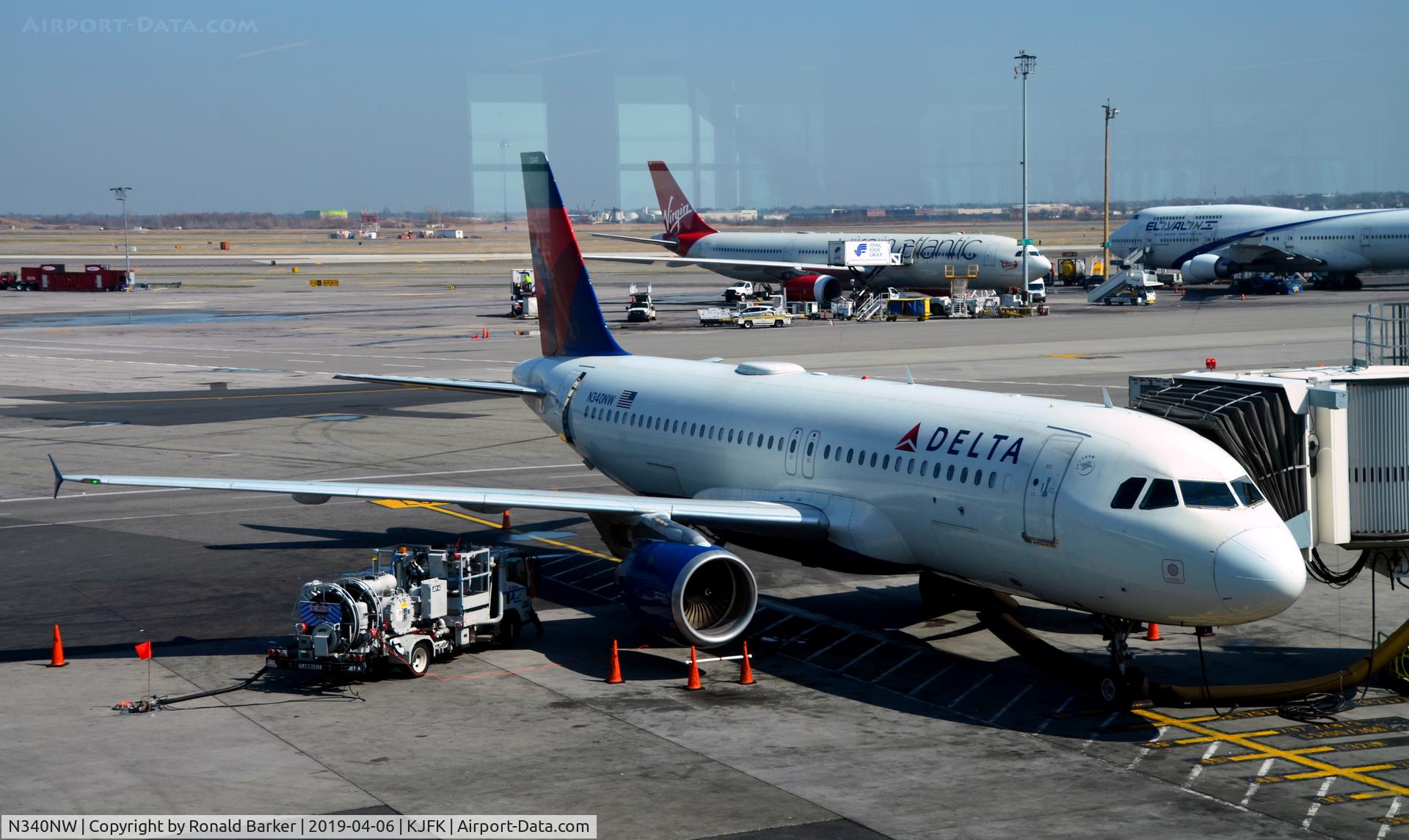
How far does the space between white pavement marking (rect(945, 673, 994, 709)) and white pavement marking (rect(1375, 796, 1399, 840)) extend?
620cm

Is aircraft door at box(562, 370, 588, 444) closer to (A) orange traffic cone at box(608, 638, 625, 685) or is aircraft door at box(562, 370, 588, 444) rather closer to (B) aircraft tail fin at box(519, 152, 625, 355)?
(B) aircraft tail fin at box(519, 152, 625, 355)

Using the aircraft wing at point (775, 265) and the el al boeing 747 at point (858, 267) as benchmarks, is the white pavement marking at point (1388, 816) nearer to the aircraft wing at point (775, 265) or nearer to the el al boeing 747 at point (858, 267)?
the el al boeing 747 at point (858, 267)

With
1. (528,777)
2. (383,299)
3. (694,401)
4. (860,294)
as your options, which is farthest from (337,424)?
(383,299)

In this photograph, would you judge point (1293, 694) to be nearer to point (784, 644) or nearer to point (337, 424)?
point (784, 644)

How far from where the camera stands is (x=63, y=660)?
23828 mm

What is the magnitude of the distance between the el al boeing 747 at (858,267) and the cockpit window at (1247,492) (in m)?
76.8

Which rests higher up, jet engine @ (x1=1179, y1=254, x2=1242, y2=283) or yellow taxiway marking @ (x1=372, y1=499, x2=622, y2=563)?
jet engine @ (x1=1179, y1=254, x2=1242, y2=283)

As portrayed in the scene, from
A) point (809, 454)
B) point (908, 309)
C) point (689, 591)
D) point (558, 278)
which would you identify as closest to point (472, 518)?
point (558, 278)

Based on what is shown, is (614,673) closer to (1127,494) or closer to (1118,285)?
(1127,494)

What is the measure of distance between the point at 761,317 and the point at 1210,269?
1787 inches

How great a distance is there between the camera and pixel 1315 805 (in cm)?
1695

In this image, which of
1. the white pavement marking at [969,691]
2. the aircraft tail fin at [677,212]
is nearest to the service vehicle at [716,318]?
the aircraft tail fin at [677,212]

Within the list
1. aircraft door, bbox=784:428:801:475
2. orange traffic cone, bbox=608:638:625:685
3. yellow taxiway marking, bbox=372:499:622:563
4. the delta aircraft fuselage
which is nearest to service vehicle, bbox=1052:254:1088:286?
yellow taxiway marking, bbox=372:499:622:563

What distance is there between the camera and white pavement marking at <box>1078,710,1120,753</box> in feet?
63.3
